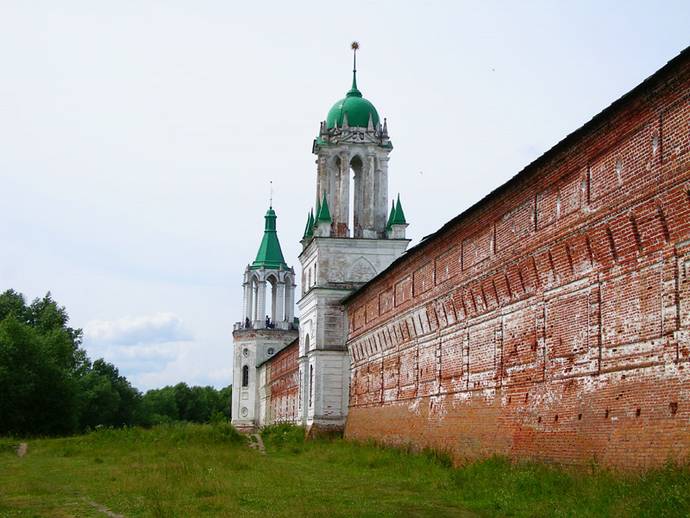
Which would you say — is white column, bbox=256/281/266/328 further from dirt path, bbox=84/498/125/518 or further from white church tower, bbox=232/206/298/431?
dirt path, bbox=84/498/125/518

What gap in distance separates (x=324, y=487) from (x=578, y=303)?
18.9 feet

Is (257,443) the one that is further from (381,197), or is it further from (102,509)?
(102,509)

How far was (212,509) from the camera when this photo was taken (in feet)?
48.2

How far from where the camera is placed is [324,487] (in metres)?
18.9

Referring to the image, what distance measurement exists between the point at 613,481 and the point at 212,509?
A: 18.6ft

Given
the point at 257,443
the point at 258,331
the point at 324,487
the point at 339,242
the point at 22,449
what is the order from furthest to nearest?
the point at 258,331
the point at 339,242
the point at 257,443
the point at 22,449
the point at 324,487

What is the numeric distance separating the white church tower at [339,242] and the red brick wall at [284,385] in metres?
9.87

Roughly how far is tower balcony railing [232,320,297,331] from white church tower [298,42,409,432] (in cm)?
2830

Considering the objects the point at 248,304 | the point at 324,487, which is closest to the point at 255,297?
the point at 248,304

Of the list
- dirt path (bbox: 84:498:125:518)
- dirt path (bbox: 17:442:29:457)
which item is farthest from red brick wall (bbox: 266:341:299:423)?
dirt path (bbox: 84:498:125:518)

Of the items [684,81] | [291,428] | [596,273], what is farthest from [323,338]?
[684,81]

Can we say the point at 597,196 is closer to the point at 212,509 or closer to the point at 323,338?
the point at 212,509

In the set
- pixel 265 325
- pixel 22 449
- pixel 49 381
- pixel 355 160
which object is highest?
pixel 355 160

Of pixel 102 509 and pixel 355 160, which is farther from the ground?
pixel 355 160
